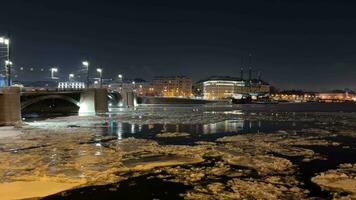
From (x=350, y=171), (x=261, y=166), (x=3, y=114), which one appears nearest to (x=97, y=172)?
(x=261, y=166)

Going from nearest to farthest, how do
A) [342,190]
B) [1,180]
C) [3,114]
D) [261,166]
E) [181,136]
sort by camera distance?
[342,190] < [1,180] < [261,166] < [181,136] < [3,114]

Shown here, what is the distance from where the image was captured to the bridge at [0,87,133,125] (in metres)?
49.2

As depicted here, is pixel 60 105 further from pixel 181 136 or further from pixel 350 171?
pixel 350 171

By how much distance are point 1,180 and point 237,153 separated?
12792 millimetres

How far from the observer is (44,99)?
250 feet

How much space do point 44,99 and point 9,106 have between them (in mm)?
27170

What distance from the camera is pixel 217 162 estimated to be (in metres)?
21.9

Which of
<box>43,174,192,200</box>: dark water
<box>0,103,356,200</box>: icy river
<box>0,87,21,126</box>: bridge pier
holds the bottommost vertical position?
<box>43,174,192,200</box>: dark water

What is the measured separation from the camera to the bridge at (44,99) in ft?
162

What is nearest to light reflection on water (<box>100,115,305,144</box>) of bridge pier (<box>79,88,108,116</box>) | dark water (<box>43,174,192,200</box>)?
dark water (<box>43,174,192,200</box>)

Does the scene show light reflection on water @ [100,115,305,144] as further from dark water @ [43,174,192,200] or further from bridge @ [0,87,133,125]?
dark water @ [43,174,192,200]

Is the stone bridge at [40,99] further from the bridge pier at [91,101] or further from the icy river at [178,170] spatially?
the icy river at [178,170]

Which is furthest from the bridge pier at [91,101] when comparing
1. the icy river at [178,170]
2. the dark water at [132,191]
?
the dark water at [132,191]

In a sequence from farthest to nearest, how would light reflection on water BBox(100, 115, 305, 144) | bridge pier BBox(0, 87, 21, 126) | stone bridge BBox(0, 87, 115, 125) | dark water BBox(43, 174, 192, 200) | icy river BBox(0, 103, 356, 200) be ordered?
stone bridge BBox(0, 87, 115, 125) → bridge pier BBox(0, 87, 21, 126) → light reflection on water BBox(100, 115, 305, 144) → icy river BBox(0, 103, 356, 200) → dark water BBox(43, 174, 192, 200)
